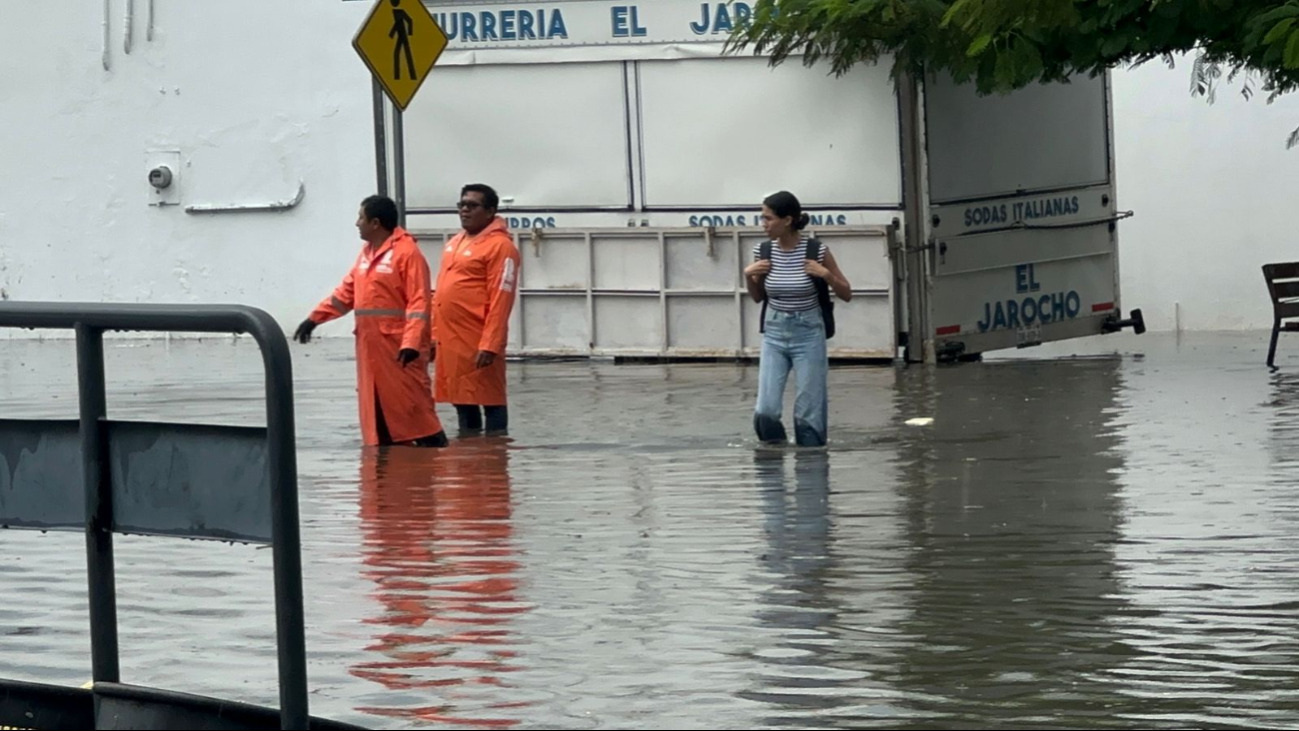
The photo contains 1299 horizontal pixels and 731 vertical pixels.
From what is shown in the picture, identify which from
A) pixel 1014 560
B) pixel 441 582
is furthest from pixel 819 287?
pixel 441 582

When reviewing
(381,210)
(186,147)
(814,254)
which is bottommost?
(814,254)

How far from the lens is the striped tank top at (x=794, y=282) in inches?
486

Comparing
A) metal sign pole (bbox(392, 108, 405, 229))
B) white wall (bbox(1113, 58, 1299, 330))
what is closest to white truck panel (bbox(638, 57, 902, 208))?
metal sign pole (bbox(392, 108, 405, 229))

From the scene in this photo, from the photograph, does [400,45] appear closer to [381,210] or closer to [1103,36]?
[381,210]

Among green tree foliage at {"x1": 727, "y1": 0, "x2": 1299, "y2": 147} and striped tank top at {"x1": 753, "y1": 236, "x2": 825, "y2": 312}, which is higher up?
green tree foliage at {"x1": 727, "y1": 0, "x2": 1299, "y2": 147}

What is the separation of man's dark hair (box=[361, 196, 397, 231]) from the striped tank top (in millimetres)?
2246

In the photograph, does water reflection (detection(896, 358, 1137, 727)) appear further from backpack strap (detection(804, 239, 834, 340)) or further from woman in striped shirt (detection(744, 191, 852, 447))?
backpack strap (detection(804, 239, 834, 340))

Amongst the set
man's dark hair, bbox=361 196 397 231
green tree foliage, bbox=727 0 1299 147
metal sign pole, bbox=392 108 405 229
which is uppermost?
metal sign pole, bbox=392 108 405 229

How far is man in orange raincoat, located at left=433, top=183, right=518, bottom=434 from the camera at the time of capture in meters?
13.6

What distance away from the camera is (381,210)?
42.2 feet

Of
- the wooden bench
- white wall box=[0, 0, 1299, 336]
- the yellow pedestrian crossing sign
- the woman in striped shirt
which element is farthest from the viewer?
white wall box=[0, 0, 1299, 336]

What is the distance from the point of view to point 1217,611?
24.9ft

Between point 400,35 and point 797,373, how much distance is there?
11.7ft

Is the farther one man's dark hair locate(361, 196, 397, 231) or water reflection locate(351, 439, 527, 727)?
man's dark hair locate(361, 196, 397, 231)
